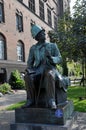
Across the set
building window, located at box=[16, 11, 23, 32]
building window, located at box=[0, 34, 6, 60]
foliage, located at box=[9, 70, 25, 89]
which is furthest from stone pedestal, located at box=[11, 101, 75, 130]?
building window, located at box=[16, 11, 23, 32]

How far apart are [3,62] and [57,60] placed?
19894mm

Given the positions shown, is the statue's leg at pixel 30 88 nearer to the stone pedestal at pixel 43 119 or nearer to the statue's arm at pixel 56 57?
the stone pedestal at pixel 43 119

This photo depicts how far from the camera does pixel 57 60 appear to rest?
659cm

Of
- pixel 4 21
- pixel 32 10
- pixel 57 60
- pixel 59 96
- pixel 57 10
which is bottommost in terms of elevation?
pixel 59 96

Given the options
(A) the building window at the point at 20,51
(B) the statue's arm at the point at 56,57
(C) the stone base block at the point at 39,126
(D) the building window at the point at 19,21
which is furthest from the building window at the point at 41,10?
(C) the stone base block at the point at 39,126

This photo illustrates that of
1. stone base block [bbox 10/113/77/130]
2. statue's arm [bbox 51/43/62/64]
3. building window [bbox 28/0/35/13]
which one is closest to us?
stone base block [bbox 10/113/77/130]

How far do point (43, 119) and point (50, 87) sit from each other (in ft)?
2.42

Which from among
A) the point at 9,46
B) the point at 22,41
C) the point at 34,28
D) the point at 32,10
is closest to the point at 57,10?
the point at 32,10

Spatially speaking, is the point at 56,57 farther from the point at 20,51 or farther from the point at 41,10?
the point at 41,10

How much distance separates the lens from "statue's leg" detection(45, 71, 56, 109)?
6178 millimetres

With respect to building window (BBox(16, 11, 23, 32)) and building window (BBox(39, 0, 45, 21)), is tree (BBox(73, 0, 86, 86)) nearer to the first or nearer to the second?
building window (BBox(16, 11, 23, 32))

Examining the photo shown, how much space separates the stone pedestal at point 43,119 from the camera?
19.9 feet

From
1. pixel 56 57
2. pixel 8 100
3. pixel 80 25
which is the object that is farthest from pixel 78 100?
pixel 56 57

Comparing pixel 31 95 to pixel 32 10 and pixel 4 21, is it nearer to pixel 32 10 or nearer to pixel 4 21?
pixel 4 21
